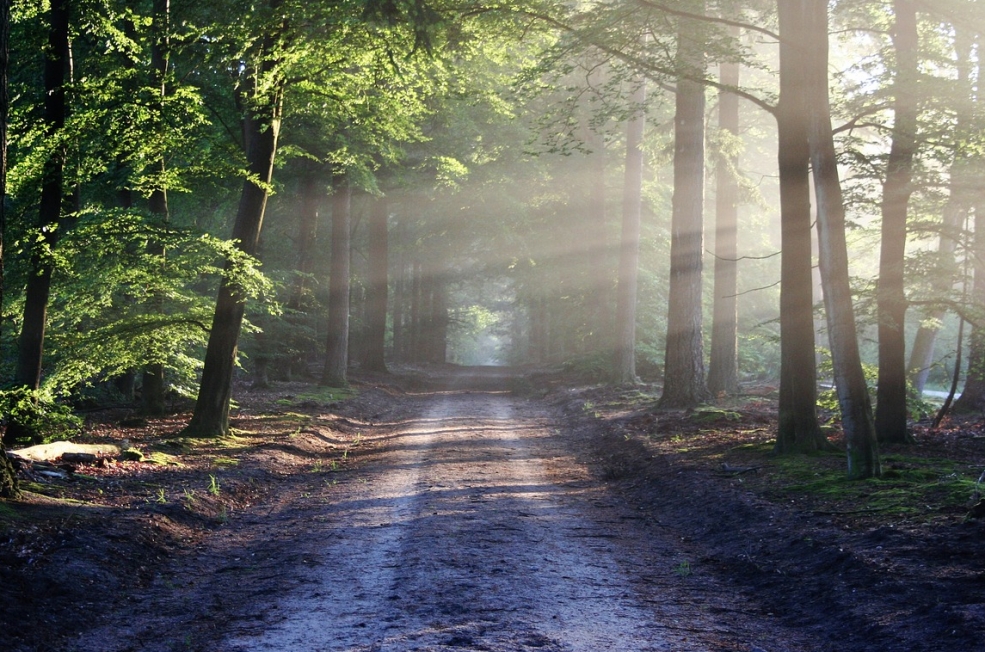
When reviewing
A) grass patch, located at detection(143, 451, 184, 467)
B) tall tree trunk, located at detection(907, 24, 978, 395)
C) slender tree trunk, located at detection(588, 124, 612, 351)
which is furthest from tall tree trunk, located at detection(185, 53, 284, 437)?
slender tree trunk, located at detection(588, 124, 612, 351)

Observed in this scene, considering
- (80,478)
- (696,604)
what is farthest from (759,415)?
(80,478)

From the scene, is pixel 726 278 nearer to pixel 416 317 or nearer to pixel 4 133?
pixel 4 133

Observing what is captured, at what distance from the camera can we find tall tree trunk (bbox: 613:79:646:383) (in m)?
25.0

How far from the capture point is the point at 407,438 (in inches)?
631

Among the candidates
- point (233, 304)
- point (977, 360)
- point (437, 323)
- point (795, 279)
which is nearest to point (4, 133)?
point (233, 304)

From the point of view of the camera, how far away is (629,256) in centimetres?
2542

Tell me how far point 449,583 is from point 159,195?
11.7 meters

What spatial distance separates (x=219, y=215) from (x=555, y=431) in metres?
15.1

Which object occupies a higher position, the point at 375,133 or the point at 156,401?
the point at 375,133

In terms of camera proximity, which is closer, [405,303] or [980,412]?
[980,412]

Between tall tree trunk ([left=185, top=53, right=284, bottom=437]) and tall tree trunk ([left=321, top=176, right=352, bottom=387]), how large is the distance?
1130cm

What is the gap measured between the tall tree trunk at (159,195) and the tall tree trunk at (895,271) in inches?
432

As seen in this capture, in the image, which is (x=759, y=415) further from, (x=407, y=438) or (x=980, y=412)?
(x=407, y=438)

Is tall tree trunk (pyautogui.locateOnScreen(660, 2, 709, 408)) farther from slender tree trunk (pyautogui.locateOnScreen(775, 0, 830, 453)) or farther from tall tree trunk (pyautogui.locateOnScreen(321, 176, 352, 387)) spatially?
tall tree trunk (pyautogui.locateOnScreen(321, 176, 352, 387))
